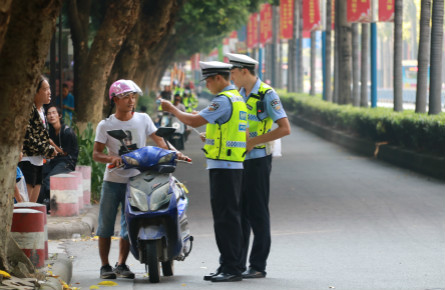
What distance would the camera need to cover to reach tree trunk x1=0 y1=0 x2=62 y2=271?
6609mm

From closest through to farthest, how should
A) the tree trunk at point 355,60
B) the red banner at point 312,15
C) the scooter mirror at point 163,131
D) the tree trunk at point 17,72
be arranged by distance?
the tree trunk at point 17,72 < the scooter mirror at point 163,131 < the tree trunk at point 355,60 < the red banner at point 312,15

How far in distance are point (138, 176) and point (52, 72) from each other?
31.4ft

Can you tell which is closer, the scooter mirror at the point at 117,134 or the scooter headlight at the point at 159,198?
the scooter headlight at the point at 159,198

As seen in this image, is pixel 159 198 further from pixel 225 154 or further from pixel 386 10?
pixel 386 10

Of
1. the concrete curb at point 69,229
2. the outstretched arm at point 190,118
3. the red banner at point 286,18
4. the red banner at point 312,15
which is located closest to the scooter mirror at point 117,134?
the outstretched arm at point 190,118

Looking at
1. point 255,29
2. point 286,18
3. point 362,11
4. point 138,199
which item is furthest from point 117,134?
point 255,29

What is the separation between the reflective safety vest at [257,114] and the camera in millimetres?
8180

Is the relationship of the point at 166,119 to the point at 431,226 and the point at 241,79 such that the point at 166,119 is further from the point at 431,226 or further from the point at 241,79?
the point at 241,79

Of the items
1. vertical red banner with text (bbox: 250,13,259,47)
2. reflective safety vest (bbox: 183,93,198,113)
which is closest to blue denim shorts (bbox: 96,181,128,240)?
reflective safety vest (bbox: 183,93,198,113)

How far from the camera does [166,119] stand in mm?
25531

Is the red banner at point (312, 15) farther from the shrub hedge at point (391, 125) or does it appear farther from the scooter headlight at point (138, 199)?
the scooter headlight at point (138, 199)

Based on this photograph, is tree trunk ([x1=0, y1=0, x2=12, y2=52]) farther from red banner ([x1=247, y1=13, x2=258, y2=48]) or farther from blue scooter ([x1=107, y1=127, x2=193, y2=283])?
red banner ([x1=247, y1=13, x2=258, y2=48])

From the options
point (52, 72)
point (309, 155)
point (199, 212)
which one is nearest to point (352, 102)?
point (309, 155)

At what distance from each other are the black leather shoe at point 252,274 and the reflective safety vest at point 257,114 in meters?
1.03
